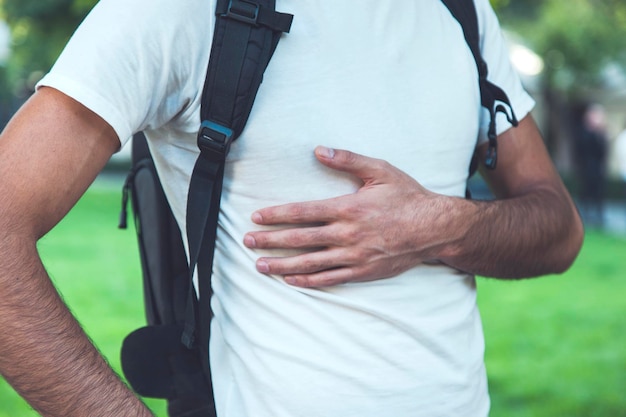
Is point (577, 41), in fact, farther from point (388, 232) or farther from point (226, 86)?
point (226, 86)

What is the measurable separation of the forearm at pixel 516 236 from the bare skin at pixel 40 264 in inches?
29.4

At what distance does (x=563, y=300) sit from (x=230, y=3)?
8.18 m

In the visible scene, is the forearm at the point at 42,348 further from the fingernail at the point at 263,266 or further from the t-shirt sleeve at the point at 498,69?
the t-shirt sleeve at the point at 498,69

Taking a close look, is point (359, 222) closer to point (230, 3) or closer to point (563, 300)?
point (230, 3)

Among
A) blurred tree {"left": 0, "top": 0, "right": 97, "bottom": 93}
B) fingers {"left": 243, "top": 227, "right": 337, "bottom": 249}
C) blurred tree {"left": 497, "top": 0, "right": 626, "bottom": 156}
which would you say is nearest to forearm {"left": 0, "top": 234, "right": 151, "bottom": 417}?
fingers {"left": 243, "top": 227, "right": 337, "bottom": 249}

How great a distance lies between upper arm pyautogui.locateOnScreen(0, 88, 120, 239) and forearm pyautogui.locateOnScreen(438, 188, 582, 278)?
2.45 feet

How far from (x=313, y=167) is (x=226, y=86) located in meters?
0.24

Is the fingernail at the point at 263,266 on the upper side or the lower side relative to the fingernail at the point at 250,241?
lower

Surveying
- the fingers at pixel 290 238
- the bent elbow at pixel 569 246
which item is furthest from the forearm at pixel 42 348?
the bent elbow at pixel 569 246

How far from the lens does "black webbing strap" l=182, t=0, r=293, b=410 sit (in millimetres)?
1539

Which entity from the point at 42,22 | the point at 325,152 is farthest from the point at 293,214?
the point at 42,22

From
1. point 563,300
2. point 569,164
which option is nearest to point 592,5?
point 569,164

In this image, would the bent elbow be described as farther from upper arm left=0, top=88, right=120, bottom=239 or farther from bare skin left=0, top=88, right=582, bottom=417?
upper arm left=0, top=88, right=120, bottom=239

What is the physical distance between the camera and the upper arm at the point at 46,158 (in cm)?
141
